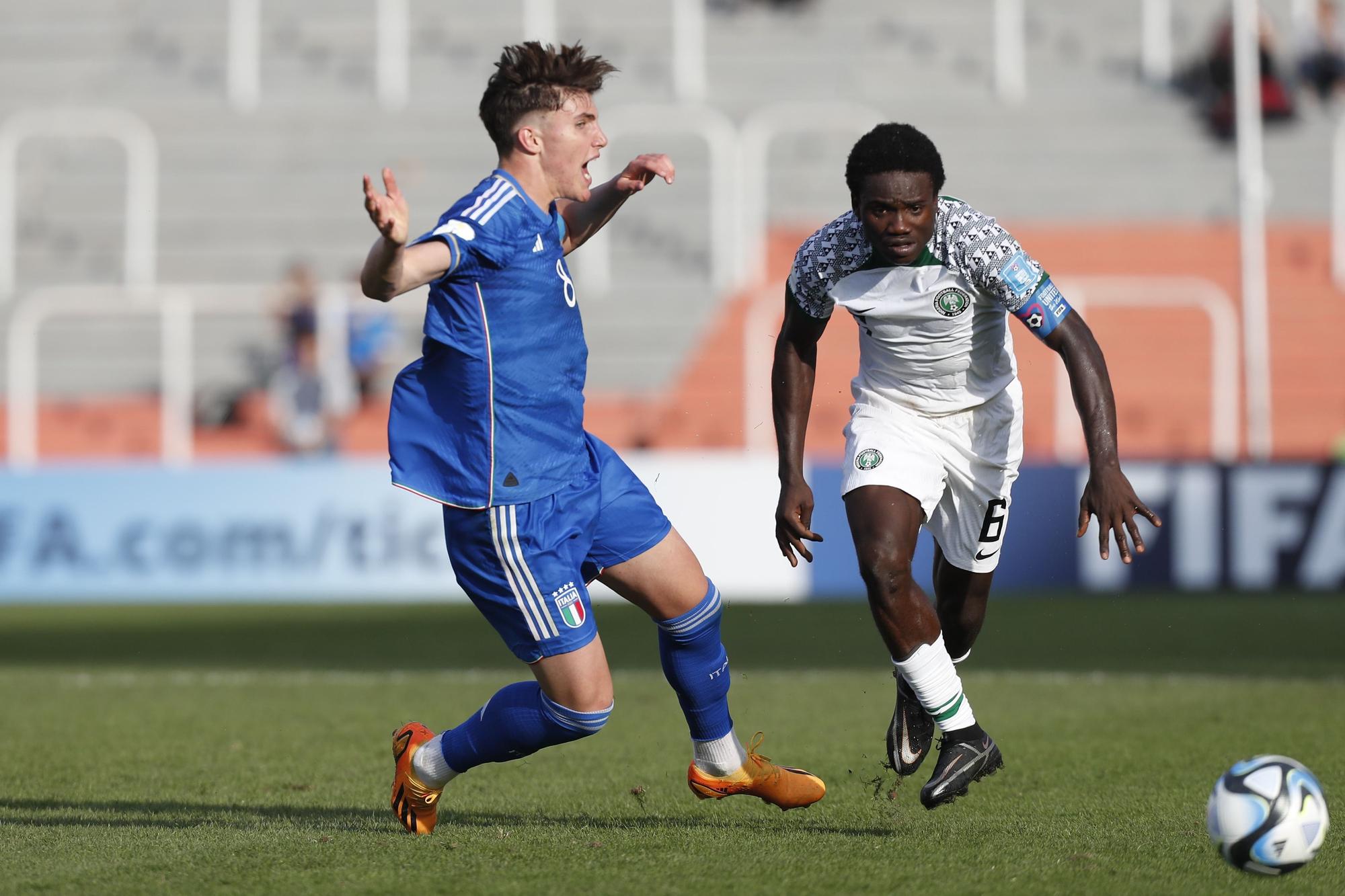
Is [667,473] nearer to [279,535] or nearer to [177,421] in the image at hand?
[279,535]

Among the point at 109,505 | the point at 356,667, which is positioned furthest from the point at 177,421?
the point at 356,667

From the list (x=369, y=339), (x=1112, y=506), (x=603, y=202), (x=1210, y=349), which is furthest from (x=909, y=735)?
(x=1210, y=349)

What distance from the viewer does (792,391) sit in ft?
19.7

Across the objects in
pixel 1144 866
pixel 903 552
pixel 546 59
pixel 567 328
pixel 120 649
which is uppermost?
pixel 546 59

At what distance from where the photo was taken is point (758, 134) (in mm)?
19109

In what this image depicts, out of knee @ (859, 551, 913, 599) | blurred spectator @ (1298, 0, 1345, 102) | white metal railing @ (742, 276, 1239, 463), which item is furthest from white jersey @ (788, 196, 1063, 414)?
blurred spectator @ (1298, 0, 1345, 102)

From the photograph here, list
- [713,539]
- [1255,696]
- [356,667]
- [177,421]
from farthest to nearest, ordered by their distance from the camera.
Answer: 1. [177,421]
2. [713,539]
3. [356,667]
4. [1255,696]

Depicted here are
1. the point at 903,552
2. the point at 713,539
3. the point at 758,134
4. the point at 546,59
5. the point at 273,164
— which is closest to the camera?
the point at 546,59

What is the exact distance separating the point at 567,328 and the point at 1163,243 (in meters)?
15.9

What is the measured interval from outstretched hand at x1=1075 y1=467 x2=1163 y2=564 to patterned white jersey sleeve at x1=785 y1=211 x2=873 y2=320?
41.7 inches

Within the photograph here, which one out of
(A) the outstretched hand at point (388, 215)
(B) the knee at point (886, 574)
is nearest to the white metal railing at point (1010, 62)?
(B) the knee at point (886, 574)

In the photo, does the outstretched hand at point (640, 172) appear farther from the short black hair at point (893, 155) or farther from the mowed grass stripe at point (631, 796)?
the mowed grass stripe at point (631, 796)

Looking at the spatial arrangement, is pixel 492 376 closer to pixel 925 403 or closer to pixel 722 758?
pixel 722 758

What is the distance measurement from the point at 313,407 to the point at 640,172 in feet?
33.4
